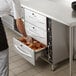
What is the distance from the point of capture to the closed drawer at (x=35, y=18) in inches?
89.9

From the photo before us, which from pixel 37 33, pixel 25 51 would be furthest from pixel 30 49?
pixel 37 33

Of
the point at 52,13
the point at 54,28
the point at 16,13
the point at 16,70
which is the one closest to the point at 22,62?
the point at 16,70

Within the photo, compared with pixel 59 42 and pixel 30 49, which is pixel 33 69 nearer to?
pixel 30 49

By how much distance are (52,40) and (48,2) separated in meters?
0.65

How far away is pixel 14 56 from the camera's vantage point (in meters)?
2.81

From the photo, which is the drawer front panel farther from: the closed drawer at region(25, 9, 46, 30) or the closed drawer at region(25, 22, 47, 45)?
the closed drawer at region(25, 9, 46, 30)

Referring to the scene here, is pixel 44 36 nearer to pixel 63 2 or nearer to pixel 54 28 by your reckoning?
pixel 54 28

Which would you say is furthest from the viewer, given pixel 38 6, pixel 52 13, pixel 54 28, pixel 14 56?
pixel 14 56

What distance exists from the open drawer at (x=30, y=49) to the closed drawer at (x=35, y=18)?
0.27 m

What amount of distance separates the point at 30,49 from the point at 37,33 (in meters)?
0.27

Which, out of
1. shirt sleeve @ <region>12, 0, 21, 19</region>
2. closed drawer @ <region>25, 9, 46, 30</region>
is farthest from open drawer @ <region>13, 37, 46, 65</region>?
shirt sleeve @ <region>12, 0, 21, 19</region>

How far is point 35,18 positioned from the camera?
Result: 2404 millimetres

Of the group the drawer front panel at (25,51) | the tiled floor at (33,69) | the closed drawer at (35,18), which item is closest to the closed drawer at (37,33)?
the closed drawer at (35,18)

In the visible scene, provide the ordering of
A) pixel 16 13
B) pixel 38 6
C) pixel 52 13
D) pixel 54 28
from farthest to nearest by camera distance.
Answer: pixel 38 6 → pixel 54 28 → pixel 52 13 → pixel 16 13
